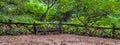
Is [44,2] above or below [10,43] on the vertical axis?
above

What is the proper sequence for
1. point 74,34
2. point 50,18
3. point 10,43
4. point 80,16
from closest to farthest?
point 10,43, point 74,34, point 80,16, point 50,18

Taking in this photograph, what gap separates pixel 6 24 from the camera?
1137 centimetres

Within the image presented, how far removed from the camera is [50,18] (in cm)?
1448

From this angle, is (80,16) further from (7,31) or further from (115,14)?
(7,31)

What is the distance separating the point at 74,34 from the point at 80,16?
1.49 meters

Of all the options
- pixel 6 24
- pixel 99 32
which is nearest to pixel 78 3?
pixel 99 32

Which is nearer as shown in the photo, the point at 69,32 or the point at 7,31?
the point at 7,31

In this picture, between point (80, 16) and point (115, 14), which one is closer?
point (115, 14)

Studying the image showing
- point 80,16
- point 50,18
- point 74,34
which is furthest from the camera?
point 50,18

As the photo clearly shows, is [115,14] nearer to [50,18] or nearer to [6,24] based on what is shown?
[50,18]

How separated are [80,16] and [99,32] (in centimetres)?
182

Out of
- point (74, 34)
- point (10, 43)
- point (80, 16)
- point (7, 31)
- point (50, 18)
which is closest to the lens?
point (10, 43)

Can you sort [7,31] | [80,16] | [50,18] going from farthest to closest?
[50,18]
[80,16]
[7,31]

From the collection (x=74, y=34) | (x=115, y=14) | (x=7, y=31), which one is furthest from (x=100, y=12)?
(x=7, y=31)
